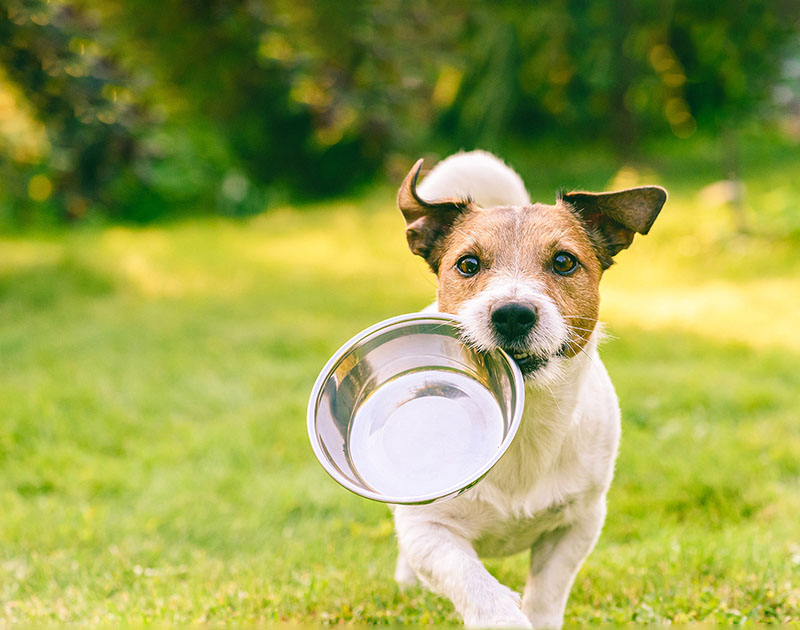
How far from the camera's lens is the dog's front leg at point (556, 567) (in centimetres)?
331

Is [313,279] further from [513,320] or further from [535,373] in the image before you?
[513,320]

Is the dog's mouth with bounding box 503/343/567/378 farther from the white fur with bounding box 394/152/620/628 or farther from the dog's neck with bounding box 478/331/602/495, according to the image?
the dog's neck with bounding box 478/331/602/495

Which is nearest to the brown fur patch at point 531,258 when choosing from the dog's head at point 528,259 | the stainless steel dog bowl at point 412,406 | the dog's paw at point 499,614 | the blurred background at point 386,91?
the dog's head at point 528,259

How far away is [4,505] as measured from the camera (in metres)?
4.70

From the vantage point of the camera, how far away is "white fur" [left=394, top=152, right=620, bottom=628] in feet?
9.62

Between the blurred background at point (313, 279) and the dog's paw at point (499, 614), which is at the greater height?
the blurred background at point (313, 279)

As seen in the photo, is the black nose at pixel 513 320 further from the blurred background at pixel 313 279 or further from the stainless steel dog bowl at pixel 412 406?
the blurred background at pixel 313 279

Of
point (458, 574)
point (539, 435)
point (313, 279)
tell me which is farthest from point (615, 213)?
point (313, 279)

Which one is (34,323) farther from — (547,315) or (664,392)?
(547,315)

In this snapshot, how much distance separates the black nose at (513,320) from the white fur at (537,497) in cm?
3

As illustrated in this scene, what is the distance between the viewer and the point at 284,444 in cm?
562

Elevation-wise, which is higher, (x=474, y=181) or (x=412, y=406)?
(x=474, y=181)

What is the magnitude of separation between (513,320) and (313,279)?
7439 mm

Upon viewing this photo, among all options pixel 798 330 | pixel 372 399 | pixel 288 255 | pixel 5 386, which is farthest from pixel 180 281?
pixel 372 399
